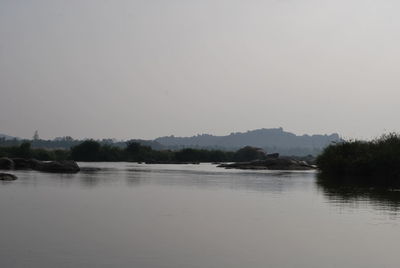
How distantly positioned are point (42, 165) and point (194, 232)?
53576 mm

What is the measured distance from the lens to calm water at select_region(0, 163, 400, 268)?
15.0m

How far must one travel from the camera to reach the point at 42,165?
70.1m

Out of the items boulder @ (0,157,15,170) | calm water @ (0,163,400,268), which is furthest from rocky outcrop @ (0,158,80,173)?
calm water @ (0,163,400,268)

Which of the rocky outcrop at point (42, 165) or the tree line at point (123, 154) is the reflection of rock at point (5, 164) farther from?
the tree line at point (123, 154)

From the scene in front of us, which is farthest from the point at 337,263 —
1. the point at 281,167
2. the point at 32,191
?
the point at 281,167

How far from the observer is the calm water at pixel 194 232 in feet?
49.3

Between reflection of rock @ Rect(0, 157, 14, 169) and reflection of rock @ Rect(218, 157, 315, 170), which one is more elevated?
reflection of rock @ Rect(218, 157, 315, 170)

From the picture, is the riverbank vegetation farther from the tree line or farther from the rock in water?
the tree line

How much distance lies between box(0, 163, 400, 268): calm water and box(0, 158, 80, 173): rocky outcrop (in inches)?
1379

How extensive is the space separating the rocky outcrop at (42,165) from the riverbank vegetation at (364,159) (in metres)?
27.1

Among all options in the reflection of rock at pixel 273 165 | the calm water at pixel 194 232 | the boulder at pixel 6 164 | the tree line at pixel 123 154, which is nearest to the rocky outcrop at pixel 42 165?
the boulder at pixel 6 164

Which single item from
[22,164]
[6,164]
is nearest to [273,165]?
[22,164]

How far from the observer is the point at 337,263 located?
15031 mm

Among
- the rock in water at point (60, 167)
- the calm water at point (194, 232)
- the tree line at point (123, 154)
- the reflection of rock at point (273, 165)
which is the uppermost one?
the tree line at point (123, 154)
